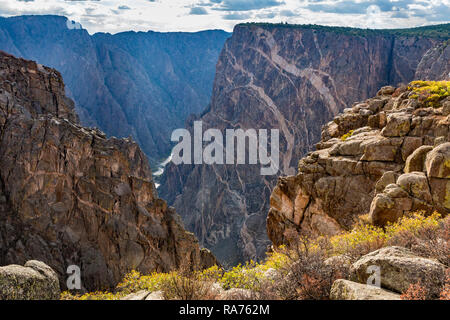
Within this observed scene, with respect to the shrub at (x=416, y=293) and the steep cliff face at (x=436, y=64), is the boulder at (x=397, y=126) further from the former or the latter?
the steep cliff face at (x=436, y=64)

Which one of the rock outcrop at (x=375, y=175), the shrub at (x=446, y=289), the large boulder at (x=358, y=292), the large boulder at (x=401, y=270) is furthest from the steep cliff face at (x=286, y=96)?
the shrub at (x=446, y=289)

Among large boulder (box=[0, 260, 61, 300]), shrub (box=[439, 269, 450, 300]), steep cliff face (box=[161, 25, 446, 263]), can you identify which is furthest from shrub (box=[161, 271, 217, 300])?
steep cliff face (box=[161, 25, 446, 263])

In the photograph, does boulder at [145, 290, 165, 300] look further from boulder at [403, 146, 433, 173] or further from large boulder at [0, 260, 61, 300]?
boulder at [403, 146, 433, 173]

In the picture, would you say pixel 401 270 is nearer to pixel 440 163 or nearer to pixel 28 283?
pixel 440 163

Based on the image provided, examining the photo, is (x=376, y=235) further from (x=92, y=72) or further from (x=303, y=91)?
(x=92, y=72)
